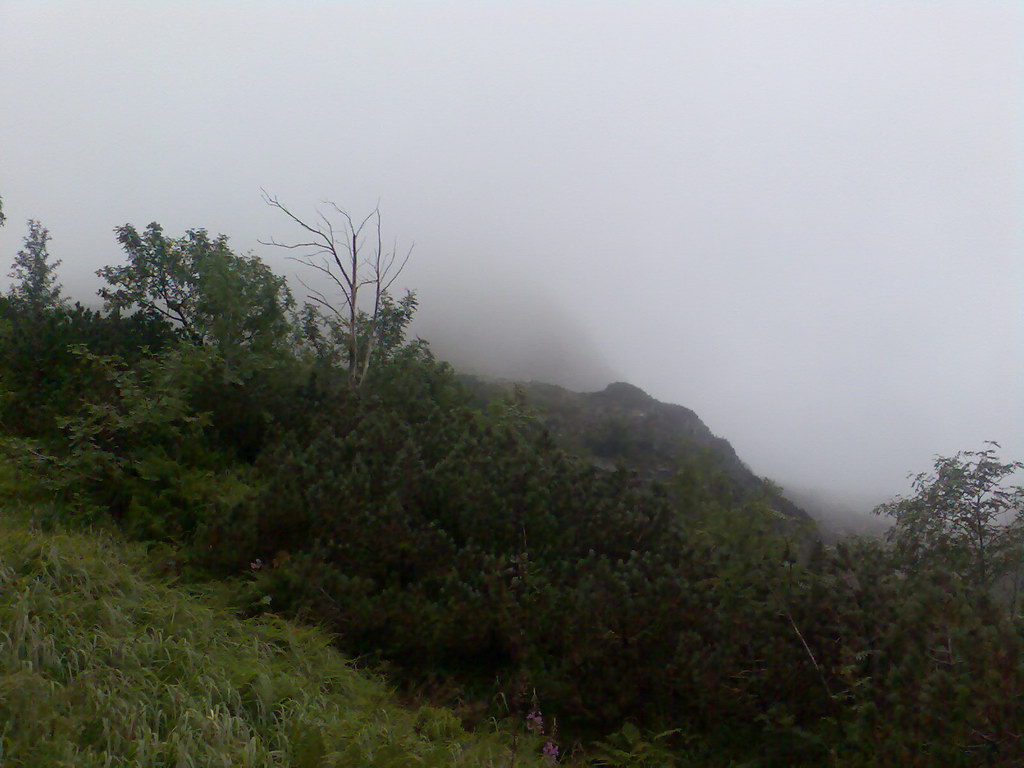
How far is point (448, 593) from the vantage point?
244 inches

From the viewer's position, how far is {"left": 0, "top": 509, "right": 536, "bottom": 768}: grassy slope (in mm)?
3406

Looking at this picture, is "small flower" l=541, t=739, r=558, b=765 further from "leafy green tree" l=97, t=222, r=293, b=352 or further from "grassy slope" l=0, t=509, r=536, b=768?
"leafy green tree" l=97, t=222, r=293, b=352

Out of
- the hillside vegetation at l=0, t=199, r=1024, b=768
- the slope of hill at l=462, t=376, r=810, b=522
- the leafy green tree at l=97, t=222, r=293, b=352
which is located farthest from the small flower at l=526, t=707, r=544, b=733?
the leafy green tree at l=97, t=222, r=293, b=352

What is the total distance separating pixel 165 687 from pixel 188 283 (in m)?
8.71

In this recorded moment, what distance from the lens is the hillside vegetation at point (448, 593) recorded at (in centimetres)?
426

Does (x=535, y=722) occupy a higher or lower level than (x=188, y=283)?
lower

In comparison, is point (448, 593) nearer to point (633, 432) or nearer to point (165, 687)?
point (165, 687)

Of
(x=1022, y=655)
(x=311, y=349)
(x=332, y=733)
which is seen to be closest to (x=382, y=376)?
(x=311, y=349)

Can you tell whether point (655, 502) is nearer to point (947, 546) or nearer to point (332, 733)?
point (947, 546)

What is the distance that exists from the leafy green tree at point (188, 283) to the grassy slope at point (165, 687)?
5.59 meters

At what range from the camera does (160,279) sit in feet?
37.8

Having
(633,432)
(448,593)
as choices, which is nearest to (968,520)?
(448,593)

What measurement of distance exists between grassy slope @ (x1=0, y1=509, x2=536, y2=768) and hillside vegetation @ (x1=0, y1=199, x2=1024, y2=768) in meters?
0.02

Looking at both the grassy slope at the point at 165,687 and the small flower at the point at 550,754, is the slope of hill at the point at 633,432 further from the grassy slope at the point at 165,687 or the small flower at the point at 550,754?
the grassy slope at the point at 165,687
